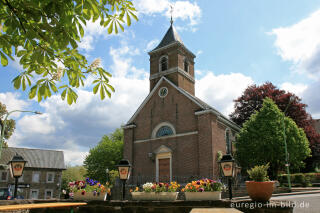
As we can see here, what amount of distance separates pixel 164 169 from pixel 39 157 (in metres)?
30.1

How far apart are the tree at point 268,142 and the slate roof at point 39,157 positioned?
3336 centimetres

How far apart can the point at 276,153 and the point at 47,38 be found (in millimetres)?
24642

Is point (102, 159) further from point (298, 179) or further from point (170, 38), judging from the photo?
point (298, 179)

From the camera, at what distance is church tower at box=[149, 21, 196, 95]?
2739 centimetres

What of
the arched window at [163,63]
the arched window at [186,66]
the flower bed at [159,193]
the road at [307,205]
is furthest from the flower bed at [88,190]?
the arched window at [186,66]

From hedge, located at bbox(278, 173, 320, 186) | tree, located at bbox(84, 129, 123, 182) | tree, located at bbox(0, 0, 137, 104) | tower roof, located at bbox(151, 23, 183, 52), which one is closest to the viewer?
tree, located at bbox(0, 0, 137, 104)

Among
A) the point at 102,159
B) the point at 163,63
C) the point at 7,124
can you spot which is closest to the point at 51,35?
the point at 163,63

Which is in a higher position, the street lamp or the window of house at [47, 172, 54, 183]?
the street lamp

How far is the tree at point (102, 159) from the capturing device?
4441 cm

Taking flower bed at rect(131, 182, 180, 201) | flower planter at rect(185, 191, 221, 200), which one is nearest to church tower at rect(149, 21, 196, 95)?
flower bed at rect(131, 182, 180, 201)

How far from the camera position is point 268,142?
78.1 ft

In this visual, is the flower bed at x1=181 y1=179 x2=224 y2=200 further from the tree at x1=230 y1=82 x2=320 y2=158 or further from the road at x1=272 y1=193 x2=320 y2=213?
the tree at x1=230 y1=82 x2=320 y2=158

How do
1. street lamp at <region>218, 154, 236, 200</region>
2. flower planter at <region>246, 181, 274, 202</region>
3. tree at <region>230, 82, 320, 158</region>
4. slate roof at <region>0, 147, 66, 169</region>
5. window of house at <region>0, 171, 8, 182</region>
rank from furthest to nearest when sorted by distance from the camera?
slate roof at <region>0, 147, 66, 169</region> → window of house at <region>0, 171, 8, 182</region> → tree at <region>230, 82, 320, 158</region> → street lamp at <region>218, 154, 236, 200</region> → flower planter at <region>246, 181, 274, 202</region>

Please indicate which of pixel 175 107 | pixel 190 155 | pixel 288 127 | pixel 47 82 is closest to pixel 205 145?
pixel 190 155
